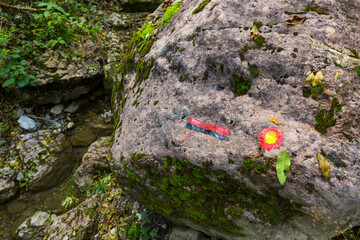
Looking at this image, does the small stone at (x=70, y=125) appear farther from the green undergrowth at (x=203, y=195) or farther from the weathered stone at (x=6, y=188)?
the green undergrowth at (x=203, y=195)

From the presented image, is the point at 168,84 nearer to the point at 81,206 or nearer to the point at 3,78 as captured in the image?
the point at 81,206

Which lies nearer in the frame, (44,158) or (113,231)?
(113,231)

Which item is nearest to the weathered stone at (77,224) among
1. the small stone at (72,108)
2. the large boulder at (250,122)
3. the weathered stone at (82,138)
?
the large boulder at (250,122)

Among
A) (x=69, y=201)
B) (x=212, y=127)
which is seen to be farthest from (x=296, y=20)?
(x=69, y=201)

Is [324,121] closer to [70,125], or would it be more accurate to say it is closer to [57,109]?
[70,125]

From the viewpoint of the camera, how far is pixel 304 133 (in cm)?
182

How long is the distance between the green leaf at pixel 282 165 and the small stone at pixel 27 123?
20.7 feet

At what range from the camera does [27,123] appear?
5.75 metres

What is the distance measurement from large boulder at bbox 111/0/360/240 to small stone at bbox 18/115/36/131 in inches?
168

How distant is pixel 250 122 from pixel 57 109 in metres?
5.96

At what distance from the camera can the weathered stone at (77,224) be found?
11.8ft

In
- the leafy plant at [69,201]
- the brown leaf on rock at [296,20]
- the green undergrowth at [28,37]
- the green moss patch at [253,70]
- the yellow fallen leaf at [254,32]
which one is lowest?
the leafy plant at [69,201]

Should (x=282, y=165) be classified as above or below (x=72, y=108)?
above

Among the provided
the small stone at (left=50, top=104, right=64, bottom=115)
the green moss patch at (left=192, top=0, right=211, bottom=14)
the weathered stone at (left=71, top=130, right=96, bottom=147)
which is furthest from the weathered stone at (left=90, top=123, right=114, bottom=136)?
the green moss patch at (left=192, top=0, right=211, bottom=14)
